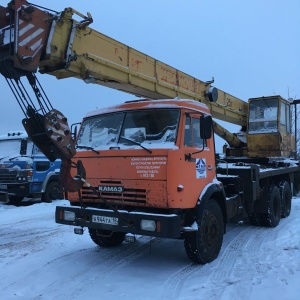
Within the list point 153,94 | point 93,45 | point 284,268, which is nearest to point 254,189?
point 284,268

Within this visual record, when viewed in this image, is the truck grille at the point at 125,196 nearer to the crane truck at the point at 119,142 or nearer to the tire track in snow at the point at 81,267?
the crane truck at the point at 119,142

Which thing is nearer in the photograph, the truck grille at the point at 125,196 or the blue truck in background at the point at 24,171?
the truck grille at the point at 125,196

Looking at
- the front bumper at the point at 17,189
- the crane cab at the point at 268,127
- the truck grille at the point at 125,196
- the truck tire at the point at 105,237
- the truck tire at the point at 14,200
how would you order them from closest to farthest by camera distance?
the truck grille at the point at 125,196, the truck tire at the point at 105,237, the crane cab at the point at 268,127, the front bumper at the point at 17,189, the truck tire at the point at 14,200

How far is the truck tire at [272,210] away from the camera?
8180 mm

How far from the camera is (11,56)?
446cm

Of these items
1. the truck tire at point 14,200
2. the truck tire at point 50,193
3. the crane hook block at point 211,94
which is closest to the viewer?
the crane hook block at point 211,94

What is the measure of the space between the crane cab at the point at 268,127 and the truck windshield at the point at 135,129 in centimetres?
529

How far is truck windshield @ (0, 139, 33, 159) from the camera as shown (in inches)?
495

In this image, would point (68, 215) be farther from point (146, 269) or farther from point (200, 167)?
point (200, 167)

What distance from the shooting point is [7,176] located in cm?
1218

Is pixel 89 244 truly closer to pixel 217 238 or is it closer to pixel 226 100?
pixel 217 238

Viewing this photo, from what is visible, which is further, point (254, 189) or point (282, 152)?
point (282, 152)

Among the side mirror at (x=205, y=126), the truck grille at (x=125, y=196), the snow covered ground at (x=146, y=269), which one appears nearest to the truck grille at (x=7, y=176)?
the snow covered ground at (x=146, y=269)

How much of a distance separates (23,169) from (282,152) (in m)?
7.95
